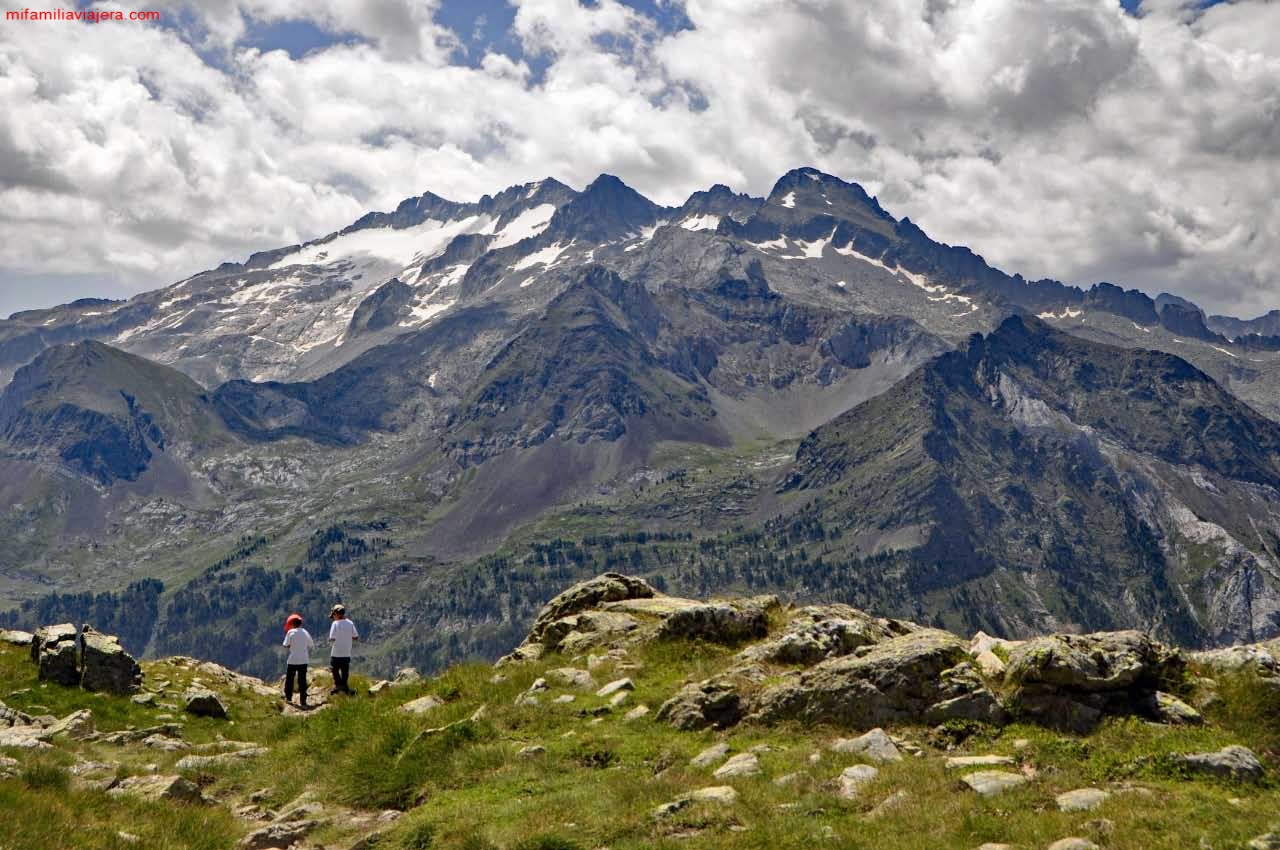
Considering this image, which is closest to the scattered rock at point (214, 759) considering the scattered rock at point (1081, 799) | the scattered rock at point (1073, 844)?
the scattered rock at point (1073, 844)

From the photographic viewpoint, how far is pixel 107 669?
31.8 m

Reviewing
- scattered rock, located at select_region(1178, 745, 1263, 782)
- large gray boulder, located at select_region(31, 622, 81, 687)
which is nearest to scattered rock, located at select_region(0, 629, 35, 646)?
large gray boulder, located at select_region(31, 622, 81, 687)

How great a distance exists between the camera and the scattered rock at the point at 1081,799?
15.5 m

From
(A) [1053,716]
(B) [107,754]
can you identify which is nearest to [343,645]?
(B) [107,754]

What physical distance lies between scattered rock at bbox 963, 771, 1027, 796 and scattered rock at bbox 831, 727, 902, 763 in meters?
2.00

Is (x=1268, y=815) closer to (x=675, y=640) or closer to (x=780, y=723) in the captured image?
(x=780, y=723)

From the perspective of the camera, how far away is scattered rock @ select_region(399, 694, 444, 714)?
2551 cm

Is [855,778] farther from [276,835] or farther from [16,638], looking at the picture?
[16,638]

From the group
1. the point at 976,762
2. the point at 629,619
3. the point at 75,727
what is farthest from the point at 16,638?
the point at 976,762

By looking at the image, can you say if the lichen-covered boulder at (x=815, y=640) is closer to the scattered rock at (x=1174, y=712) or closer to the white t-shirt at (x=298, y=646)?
the scattered rock at (x=1174, y=712)

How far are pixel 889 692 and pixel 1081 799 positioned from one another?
613 cm

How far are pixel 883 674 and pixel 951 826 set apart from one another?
7.05 m

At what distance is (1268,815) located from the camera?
14.2 meters

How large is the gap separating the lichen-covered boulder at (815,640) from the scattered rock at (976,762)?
723 cm
